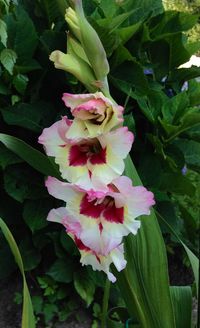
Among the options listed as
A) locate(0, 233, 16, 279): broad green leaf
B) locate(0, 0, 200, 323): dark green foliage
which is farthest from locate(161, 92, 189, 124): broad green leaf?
locate(0, 233, 16, 279): broad green leaf

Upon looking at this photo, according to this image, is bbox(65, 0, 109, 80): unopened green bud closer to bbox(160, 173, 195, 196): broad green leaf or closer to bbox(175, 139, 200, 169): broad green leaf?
bbox(160, 173, 195, 196): broad green leaf

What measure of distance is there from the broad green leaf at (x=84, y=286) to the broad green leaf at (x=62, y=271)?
3 cm

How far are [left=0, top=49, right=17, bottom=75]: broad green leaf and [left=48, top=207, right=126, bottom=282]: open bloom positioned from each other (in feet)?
3.05

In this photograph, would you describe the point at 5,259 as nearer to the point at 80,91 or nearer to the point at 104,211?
the point at 80,91

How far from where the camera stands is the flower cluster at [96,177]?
90cm

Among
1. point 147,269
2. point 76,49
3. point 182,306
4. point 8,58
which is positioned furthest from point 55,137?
point 8,58

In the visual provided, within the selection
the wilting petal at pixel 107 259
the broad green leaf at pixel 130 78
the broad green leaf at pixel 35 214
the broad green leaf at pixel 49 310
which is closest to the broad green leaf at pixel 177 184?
the broad green leaf at pixel 130 78

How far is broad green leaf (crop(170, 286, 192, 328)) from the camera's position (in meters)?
1.29

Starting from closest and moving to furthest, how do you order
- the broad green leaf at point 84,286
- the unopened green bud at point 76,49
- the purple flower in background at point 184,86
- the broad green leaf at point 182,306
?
the unopened green bud at point 76,49 < the broad green leaf at point 182,306 < the broad green leaf at point 84,286 < the purple flower in background at point 184,86

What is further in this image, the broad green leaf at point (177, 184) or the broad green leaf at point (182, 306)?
the broad green leaf at point (177, 184)

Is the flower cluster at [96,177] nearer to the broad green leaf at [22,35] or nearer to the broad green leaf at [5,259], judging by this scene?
the broad green leaf at [22,35]

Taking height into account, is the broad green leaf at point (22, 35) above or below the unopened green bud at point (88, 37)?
below

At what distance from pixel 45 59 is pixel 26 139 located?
305mm

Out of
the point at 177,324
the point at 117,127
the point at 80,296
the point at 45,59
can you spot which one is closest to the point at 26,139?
the point at 45,59
